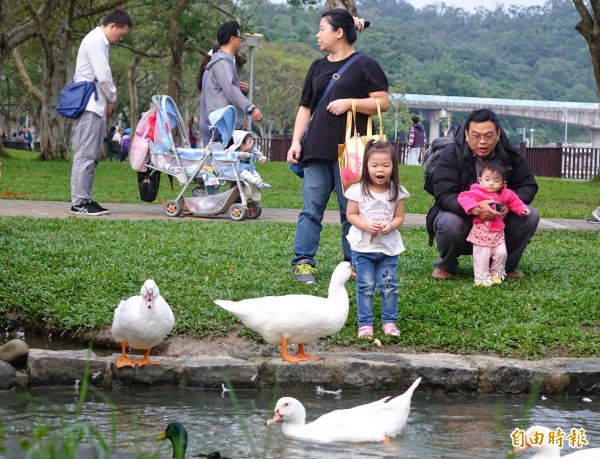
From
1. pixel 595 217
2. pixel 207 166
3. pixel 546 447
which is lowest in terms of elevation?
pixel 546 447

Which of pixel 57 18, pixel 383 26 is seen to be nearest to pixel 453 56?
pixel 383 26

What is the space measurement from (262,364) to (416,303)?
6.15ft

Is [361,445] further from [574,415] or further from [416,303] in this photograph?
[416,303]

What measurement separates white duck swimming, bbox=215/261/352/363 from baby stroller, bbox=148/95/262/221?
661 centimetres

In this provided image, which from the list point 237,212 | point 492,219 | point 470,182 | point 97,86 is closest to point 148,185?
point 237,212

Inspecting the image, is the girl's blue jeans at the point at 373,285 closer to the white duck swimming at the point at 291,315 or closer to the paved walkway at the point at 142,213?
the white duck swimming at the point at 291,315

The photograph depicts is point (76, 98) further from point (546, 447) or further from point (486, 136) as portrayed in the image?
point (546, 447)

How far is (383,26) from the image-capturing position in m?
153

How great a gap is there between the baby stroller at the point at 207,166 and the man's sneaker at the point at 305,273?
437cm

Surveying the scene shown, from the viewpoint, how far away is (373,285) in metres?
6.93

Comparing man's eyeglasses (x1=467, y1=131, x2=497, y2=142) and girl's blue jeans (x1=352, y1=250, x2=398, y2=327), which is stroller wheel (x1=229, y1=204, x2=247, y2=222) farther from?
girl's blue jeans (x1=352, y1=250, x2=398, y2=327)

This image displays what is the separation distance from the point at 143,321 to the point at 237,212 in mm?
6921

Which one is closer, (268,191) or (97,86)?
(97,86)

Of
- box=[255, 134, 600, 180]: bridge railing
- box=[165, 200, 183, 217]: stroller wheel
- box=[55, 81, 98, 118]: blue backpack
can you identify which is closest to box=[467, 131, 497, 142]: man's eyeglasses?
box=[55, 81, 98, 118]: blue backpack
